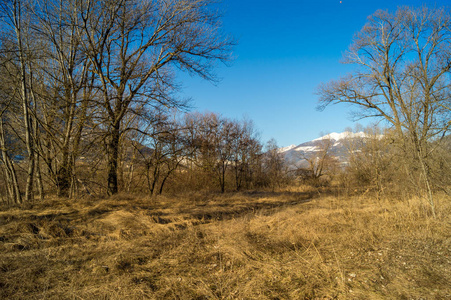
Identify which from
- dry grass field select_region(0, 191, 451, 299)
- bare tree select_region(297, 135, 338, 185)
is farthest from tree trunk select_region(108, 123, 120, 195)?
bare tree select_region(297, 135, 338, 185)

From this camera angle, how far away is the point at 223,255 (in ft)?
13.2

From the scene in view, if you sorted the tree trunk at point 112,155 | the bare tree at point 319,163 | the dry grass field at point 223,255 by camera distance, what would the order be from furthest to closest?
the bare tree at point 319,163 → the tree trunk at point 112,155 → the dry grass field at point 223,255

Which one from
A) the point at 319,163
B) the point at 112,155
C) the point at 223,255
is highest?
the point at 112,155

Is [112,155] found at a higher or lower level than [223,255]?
higher

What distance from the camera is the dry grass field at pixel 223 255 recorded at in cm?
285

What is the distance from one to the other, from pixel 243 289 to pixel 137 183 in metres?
15.3

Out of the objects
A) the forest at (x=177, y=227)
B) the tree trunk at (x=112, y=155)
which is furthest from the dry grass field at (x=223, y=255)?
the tree trunk at (x=112, y=155)

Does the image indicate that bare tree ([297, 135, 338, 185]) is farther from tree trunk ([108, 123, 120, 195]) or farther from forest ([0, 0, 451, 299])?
tree trunk ([108, 123, 120, 195])

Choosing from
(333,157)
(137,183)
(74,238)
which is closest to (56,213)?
(74,238)

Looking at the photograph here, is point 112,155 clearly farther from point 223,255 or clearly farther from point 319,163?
point 319,163

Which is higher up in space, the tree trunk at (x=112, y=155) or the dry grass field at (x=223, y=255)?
the tree trunk at (x=112, y=155)

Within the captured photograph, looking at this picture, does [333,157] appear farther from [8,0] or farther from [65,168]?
[8,0]

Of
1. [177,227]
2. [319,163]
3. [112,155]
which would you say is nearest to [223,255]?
[177,227]

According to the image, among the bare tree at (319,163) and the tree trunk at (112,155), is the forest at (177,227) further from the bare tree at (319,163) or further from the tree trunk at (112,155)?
the bare tree at (319,163)
